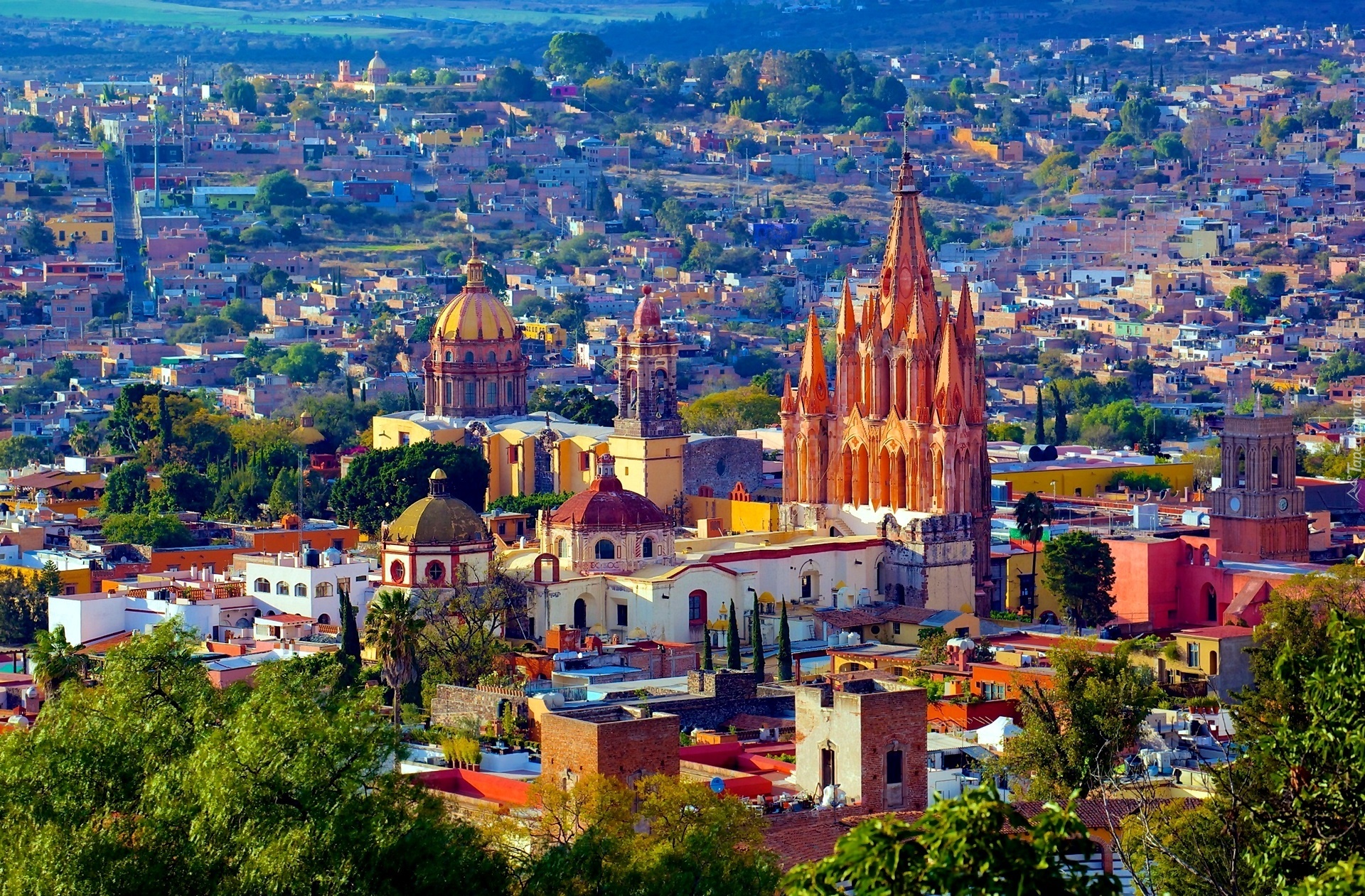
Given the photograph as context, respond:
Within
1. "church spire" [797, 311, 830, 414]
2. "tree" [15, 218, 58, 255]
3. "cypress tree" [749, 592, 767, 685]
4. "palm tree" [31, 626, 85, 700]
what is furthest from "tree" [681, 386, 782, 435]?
"tree" [15, 218, 58, 255]

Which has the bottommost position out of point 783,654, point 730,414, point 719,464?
point 783,654

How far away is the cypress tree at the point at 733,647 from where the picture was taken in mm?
58375

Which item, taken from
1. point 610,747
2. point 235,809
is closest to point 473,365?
point 610,747

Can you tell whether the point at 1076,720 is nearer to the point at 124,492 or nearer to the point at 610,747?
the point at 610,747

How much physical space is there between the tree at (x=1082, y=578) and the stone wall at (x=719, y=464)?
44.9 feet

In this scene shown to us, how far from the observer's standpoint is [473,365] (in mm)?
85625

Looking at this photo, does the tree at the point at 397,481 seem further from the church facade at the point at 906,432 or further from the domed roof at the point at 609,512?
the domed roof at the point at 609,512

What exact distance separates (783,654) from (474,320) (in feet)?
95.5

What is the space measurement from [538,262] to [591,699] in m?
101

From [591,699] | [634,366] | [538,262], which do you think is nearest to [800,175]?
[538,262]

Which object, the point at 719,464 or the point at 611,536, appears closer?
the point at 611,536

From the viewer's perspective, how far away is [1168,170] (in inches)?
7254

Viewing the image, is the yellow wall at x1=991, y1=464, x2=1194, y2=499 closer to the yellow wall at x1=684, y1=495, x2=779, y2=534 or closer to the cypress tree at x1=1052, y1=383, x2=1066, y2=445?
the yellow wall at x1=684, y1=495, x2=779, y2=534

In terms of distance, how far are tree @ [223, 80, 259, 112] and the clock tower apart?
409ft
